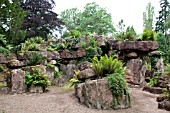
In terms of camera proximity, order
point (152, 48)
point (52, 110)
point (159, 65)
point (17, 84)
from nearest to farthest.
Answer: point (52, 110), point (17, 84), point (152, 48), point (159, 65)

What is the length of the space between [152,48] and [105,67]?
5087 millimetres

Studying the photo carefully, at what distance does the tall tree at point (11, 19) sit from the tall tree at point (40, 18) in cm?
525

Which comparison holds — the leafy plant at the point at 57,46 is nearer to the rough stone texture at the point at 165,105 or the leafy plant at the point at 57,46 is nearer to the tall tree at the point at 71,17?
the rough stone texture at the point at 165,105

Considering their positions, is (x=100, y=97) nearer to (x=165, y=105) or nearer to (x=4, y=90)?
(x=165, y=105)

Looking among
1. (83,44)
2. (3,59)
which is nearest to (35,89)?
(3,59)

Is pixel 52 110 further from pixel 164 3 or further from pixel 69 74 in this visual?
pixel 164 3

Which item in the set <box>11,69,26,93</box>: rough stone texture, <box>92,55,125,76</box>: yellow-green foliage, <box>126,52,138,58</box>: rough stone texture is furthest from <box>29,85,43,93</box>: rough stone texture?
<box>126,52,138,58</box>: rough stone texture

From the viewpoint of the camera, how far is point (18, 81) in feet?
27.8

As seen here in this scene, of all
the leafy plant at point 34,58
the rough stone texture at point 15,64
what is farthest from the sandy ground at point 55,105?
the leafy plant at point 34,58

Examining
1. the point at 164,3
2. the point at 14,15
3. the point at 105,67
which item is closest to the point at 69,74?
the point at 14,15

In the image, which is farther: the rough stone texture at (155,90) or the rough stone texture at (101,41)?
the rough stone texture at (101,41)

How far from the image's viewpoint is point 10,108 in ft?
20.1

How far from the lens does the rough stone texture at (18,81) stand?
842cm

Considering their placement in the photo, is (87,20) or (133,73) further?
(87,20)
